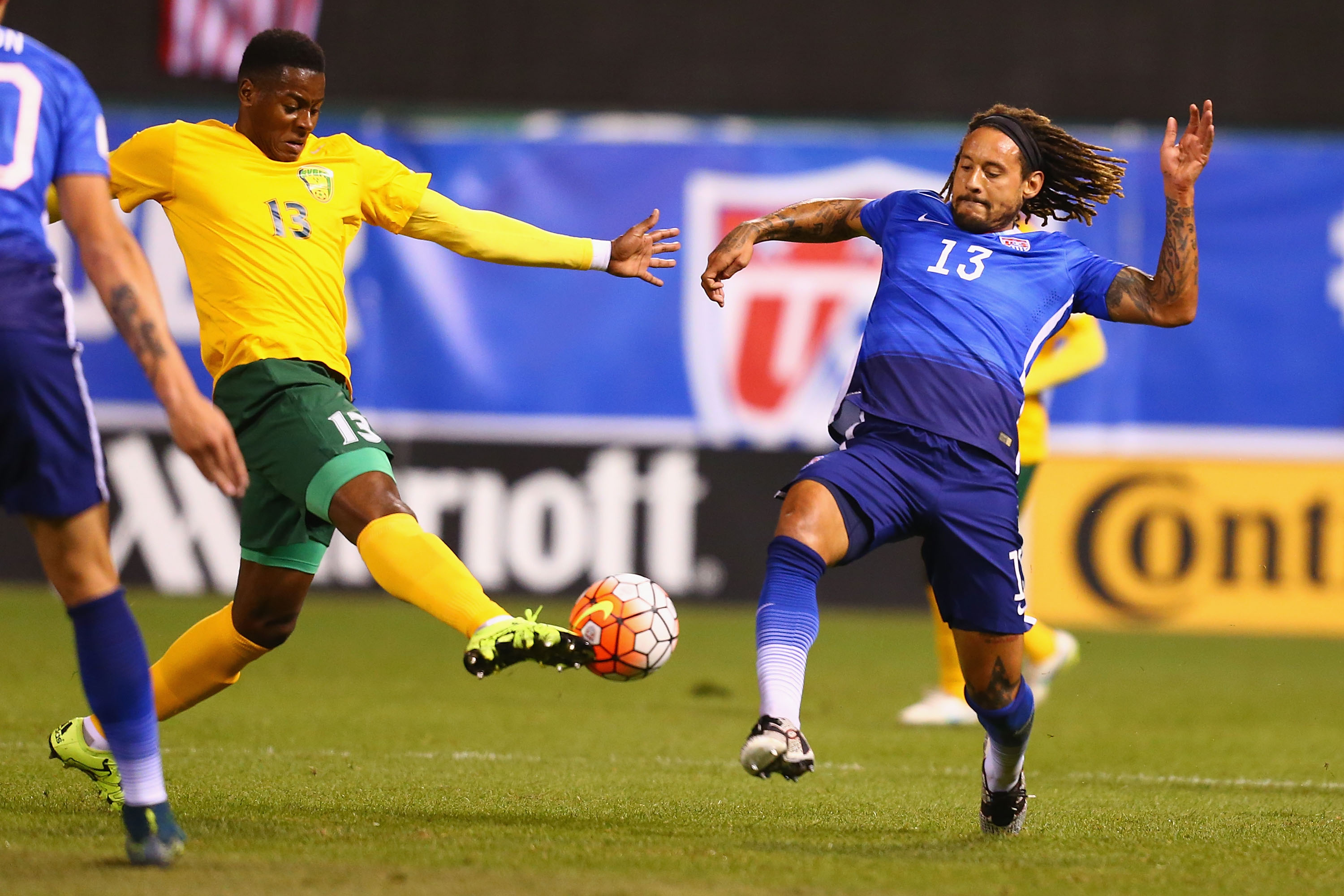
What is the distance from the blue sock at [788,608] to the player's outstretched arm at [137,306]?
4.88ft

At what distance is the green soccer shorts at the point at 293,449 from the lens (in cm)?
494

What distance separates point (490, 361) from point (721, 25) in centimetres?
326

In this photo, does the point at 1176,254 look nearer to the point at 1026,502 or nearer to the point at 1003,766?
the point at 1003,766

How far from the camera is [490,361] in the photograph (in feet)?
43.9

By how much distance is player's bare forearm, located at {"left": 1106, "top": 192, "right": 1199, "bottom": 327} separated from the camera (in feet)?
16.6

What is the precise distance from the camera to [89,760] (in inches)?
209

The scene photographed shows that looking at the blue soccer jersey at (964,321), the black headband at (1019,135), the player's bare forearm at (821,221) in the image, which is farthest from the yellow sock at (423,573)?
the black headband at (1019,135)

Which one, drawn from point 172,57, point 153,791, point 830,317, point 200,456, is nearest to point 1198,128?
point 200,456

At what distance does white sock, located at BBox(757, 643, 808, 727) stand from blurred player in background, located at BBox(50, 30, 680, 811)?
76 centimetres

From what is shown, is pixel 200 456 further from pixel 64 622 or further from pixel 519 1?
pixel 519 1

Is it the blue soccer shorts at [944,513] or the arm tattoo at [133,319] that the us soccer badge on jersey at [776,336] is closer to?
the blue soccer shorts at [944,513]

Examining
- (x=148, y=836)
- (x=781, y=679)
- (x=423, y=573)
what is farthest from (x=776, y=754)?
(x=148, y=836)

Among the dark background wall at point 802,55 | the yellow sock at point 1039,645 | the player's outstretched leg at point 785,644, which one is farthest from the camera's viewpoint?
the dark background wall at point 802,55

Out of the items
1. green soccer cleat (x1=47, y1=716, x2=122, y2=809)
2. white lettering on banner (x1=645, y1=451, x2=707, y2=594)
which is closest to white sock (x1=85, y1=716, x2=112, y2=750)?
green soccer cleat (x1=47, y1=716, x2=122, y2=809)
